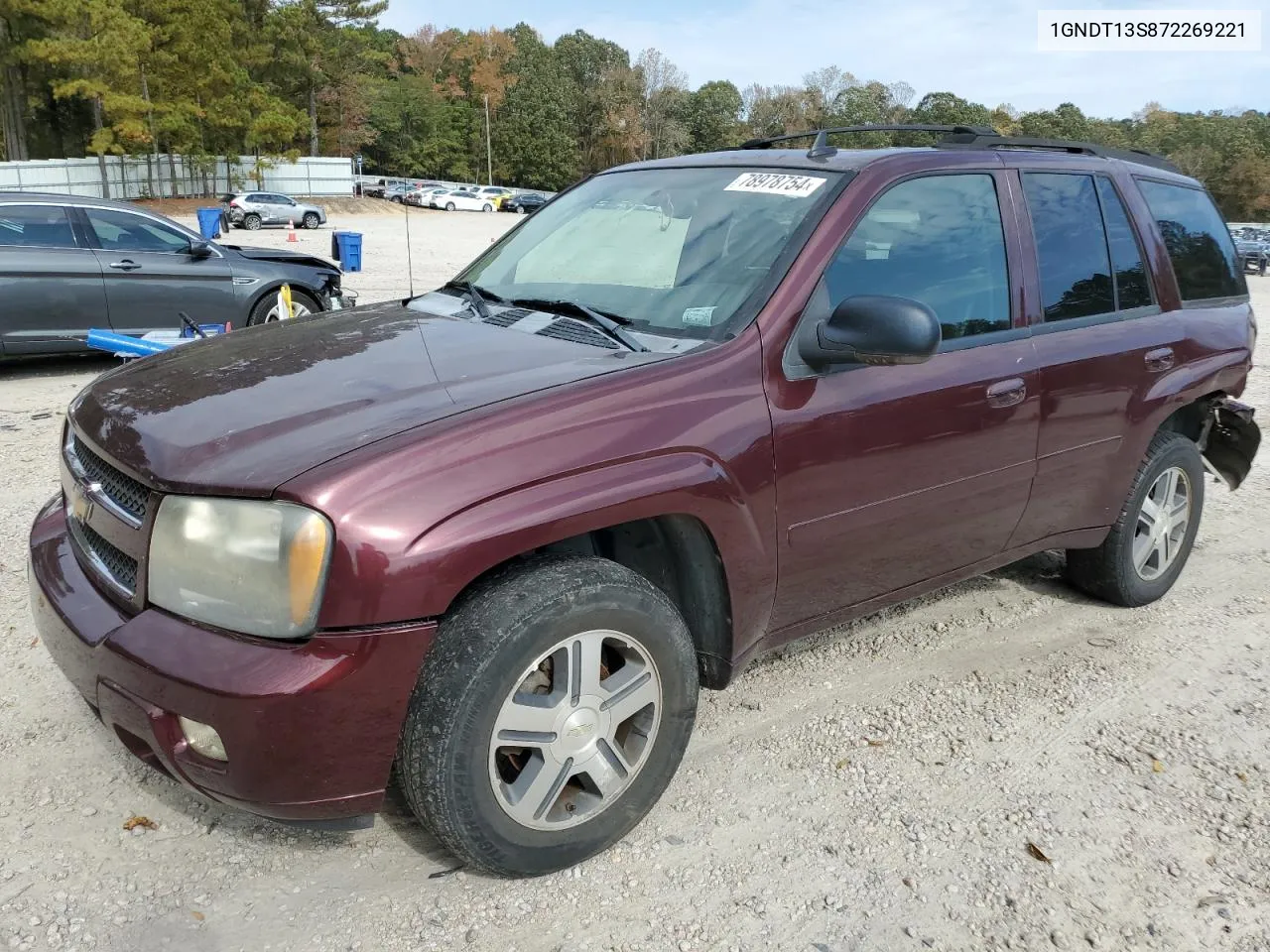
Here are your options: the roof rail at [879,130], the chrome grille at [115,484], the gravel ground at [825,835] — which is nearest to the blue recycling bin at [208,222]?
the gravel ground at [825,835]

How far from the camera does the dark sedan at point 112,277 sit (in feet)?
26.8

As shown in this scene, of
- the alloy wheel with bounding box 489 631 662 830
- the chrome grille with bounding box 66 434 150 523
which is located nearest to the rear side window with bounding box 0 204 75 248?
the chrome grille with bounding box 66 434 150 523

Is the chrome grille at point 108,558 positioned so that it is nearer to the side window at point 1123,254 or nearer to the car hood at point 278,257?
the side window at point 1123,254

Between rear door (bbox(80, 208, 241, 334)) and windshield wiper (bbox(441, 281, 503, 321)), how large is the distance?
6.06 metres

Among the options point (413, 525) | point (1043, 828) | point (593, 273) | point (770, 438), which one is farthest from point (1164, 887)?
point (593, 273)

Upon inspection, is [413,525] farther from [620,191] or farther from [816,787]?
[620,191]

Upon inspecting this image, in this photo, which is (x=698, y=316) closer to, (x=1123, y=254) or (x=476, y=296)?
(x=476, y=296)

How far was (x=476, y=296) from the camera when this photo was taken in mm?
3529

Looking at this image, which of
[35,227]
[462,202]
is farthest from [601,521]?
[462,202]

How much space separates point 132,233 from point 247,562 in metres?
7.98

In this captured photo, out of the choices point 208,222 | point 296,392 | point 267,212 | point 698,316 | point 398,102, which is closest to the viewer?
point 296,392

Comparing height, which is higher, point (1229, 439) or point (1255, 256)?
point (1229, 439)

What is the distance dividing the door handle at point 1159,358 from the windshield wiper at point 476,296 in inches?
98.4

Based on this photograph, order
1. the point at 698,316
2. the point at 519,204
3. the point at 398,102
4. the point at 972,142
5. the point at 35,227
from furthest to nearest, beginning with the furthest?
the point at 398,102, the point at 519,204, the point at 35,227, the point at 972,142, the point at 698,316
